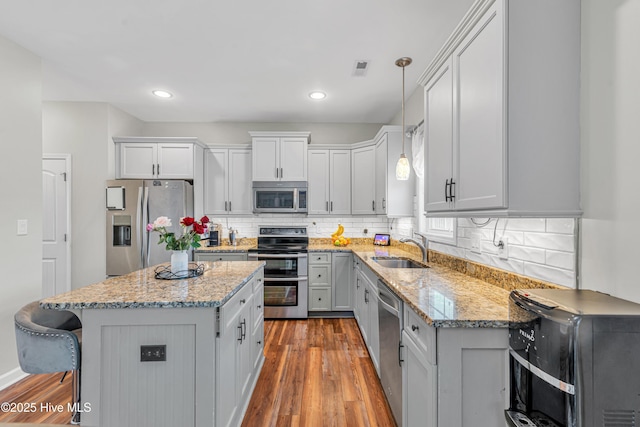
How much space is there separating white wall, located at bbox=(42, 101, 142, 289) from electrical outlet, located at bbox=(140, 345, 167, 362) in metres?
2.86

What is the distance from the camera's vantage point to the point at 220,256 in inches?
146

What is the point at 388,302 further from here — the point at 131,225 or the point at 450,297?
the point at 131,225

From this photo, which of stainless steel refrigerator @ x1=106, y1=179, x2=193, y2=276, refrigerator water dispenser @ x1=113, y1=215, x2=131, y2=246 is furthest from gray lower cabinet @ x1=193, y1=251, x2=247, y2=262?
refrigerator water dispenser @ x1=113, y1=215, x2=131, y2=246

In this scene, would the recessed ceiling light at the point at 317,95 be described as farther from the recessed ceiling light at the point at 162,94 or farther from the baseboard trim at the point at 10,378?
the baseboard trim at the point at 10,378

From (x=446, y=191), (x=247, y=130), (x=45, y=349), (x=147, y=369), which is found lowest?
(x=147, y=369)

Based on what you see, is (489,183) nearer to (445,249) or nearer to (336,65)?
(445,249)

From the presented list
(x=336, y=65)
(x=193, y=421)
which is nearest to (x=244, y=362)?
(x=193, y=421)

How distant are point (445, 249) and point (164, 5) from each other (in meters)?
2.84

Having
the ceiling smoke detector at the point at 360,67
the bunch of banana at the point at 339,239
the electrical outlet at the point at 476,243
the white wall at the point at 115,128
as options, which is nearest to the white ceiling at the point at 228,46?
the ceiling smoke detector at the point at 360,67

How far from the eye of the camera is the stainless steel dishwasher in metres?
1.68

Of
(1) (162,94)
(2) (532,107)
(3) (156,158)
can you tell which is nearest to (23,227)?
(3) (156,158)

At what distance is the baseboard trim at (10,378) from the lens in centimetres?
229

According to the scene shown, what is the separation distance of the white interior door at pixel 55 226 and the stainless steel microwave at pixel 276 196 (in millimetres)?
2303

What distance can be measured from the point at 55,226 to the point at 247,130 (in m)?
2.72
